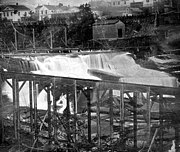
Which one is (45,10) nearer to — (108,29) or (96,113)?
(108,29)

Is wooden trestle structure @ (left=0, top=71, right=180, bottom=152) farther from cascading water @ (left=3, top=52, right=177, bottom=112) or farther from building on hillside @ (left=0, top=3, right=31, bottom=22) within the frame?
building on hillside @ (left=0, top=3, right=31, bottom=22)

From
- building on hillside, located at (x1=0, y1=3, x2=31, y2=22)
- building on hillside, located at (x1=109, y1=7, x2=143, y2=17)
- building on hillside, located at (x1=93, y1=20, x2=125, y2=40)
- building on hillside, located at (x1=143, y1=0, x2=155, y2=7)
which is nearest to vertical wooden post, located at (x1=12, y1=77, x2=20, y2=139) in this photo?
building on hillside, located at (x1=0, y1=3, x2=31, y2=22)

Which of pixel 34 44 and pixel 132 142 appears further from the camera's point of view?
pixel 34 44

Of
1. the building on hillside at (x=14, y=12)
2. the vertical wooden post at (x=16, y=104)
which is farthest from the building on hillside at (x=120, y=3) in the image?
the vertical wooden post at (x=16, y=104)

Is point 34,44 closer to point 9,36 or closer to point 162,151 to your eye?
point 9,36

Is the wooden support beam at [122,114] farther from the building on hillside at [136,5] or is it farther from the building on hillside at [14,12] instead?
the building on hillside at [14,12]

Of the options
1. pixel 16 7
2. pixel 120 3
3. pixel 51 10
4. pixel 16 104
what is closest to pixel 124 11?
pixel 120 3

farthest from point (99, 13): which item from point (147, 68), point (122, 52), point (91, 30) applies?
point (147, 68)
